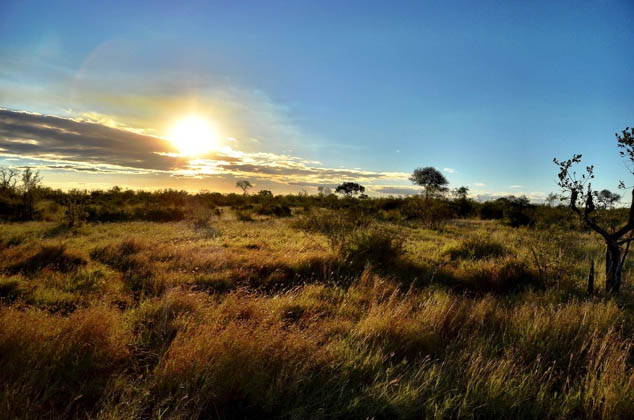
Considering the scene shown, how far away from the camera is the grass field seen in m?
3.13

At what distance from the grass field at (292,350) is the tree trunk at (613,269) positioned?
34 centimetres

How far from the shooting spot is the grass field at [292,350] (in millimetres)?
3129

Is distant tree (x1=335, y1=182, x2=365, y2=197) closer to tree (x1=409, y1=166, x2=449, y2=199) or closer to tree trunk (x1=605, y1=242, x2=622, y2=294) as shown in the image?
tree (x1=409, y1=166, x2=449, y2=199)

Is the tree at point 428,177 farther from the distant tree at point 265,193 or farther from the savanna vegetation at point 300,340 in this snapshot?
the savanna vegetation at point 300,340

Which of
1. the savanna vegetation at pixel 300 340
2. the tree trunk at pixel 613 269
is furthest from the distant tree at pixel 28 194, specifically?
the tree trunk at pixel 613 269

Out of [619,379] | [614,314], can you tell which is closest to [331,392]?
[619,379]

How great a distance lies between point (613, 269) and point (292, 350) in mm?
7222

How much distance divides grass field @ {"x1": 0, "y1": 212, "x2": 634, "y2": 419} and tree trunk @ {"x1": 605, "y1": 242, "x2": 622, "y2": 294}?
34cm

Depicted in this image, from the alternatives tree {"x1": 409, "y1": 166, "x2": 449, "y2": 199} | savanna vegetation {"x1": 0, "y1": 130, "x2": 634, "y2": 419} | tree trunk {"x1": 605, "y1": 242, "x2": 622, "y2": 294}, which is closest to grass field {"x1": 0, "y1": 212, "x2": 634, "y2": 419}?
savanna vegetation {"x1": 0, "y1": 130, "x2": 634, "y2": 419}

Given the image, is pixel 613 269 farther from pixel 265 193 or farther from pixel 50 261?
pixel 265 193

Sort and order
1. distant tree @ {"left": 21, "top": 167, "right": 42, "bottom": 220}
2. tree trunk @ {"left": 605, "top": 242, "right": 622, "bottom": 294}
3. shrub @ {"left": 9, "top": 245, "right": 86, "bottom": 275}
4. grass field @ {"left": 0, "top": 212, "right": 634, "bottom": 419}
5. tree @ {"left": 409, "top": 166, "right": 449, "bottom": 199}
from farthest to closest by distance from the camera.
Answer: tree @ {"left": 409, "top": 166, "right": 449, "bottom": 199} → distant tree @ {"left": 21, "top": 167, "right": 42, "bottom": 220} → shrub @ {"left": 9, "top": 245, "right": 86, "bottom": 275} → tree trunk @ {"left": 605, "top": 242, "right": 622, "bottom": 294} → grass field @ {"left": 0, "top": 212, "right": 634, "bottom": 419}

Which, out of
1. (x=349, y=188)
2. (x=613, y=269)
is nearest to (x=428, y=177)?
(x=349, y=188)

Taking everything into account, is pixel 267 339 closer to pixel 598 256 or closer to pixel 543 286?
pixel 543 286

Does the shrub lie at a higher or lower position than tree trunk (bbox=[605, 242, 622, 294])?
lower
